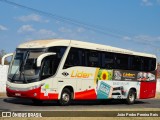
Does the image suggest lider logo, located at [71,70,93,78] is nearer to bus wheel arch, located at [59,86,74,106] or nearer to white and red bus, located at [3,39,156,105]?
white and red bus, located at [3,39,156,105]

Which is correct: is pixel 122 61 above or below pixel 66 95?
above

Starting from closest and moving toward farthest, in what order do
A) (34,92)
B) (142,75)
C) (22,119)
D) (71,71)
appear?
(22,119) < (34,92) < (71,71) < (142,75)

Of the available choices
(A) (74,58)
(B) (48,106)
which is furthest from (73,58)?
(B) (48,106)

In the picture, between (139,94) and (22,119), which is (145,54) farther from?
(22,119)

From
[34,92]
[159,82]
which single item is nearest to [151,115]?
[34,92]

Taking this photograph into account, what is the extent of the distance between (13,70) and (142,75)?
35.1ft

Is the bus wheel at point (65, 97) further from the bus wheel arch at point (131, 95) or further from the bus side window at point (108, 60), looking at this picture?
the bus wheel arch at point (131, 95)

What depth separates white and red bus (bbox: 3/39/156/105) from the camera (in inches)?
861

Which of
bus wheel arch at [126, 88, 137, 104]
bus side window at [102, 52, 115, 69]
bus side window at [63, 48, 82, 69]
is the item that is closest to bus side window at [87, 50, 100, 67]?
bus side window at [102, 52, 115, 69]

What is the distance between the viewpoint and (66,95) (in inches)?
915

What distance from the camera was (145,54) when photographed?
30.7 meters

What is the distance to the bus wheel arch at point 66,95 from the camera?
75.4 feet

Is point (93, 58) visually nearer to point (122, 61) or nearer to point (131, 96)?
point (122, 61)

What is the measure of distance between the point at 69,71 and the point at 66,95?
1.29 metres
